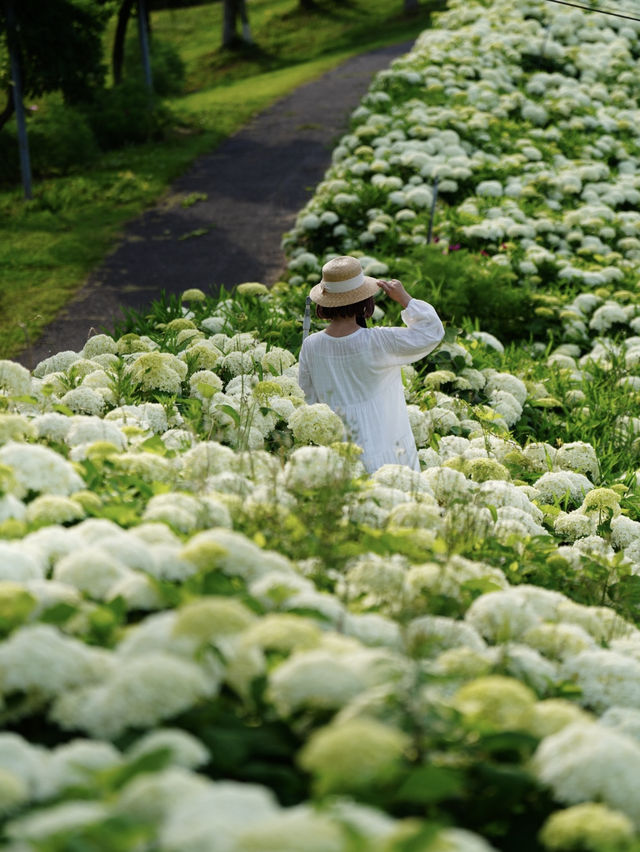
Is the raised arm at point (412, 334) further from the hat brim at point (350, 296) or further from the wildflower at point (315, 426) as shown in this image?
the wildflower at point (315, 426)

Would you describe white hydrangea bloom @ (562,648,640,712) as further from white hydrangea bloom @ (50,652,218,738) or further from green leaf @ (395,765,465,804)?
white hydrangea bloom @ (50,652,218,738)

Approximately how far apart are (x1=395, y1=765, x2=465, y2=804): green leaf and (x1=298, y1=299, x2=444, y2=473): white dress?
9.42 ft

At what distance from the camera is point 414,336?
15.5 feet

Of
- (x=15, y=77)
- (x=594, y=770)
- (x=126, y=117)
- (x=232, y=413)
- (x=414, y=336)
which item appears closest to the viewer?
(x=594, y=770)

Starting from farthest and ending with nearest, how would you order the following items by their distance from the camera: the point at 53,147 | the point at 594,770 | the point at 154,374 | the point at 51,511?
1. the point at 53,147
2. the point at 154,374
3. the point at 51,511
4. the point at 594,770

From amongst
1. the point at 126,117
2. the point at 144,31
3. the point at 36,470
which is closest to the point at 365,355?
the point at 36,470

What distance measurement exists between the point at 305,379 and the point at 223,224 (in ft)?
22.1

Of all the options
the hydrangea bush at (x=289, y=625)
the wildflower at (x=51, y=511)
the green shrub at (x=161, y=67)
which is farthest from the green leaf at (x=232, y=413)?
the green shrub at (x=161, y=67)

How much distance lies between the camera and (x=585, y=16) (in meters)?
18.7

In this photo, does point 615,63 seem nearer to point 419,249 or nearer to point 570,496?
point 419,249

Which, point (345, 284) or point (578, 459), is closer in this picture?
point (345, 284)

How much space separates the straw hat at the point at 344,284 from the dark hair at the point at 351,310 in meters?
0.02

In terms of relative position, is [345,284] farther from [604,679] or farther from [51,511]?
A: [604,679]

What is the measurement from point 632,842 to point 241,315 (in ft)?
16.3
